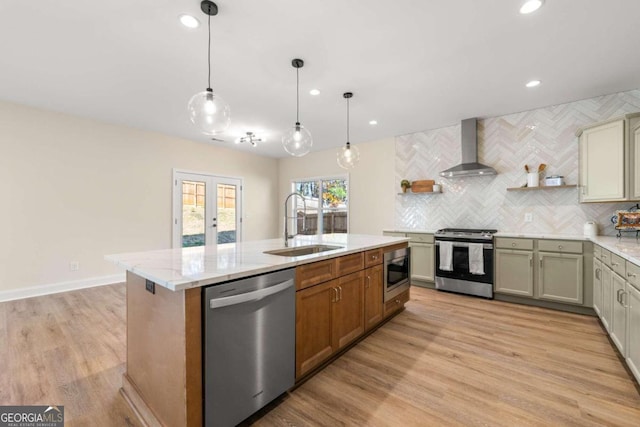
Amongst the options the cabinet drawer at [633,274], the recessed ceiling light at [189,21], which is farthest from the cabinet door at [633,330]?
the recessed ceiling light at [189,21]

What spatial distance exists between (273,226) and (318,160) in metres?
2.07

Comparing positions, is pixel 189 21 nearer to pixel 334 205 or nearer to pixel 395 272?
pixel 395 272

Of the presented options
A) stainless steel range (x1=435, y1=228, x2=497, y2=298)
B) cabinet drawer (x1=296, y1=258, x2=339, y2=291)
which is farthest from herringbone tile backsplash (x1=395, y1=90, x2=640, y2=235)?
cabinet drawer (x1=296, y1=258, x2=339, y2=291)

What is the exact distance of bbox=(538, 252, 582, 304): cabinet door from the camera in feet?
10.4

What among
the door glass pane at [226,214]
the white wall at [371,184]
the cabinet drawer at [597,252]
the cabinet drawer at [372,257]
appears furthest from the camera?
the door glass pane at [226,214]

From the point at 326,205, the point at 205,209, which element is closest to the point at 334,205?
the point at 326,205

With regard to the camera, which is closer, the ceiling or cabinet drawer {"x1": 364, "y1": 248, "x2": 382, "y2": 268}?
the ceiling

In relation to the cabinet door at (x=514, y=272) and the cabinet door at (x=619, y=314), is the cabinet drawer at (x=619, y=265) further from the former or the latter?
the cabinet door at (x=514, y=272)

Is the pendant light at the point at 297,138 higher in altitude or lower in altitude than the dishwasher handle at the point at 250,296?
higher

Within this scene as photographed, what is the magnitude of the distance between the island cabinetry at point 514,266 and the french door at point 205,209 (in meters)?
4.99

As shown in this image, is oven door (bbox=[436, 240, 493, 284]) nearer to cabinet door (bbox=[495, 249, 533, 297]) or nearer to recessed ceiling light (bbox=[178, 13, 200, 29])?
cabinet door (bbox=[495, 249, 533, 297])

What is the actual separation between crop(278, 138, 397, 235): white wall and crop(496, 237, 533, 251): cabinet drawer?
6.26 ft

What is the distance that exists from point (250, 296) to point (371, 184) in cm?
439

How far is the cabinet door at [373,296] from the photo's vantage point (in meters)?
2.56
